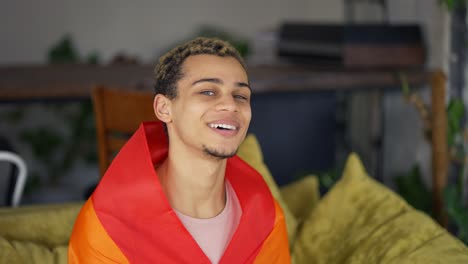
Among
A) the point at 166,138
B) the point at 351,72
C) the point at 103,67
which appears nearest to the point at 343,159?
the point at 351,72

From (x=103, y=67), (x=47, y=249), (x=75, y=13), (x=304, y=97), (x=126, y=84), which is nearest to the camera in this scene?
(x=47, y=249)

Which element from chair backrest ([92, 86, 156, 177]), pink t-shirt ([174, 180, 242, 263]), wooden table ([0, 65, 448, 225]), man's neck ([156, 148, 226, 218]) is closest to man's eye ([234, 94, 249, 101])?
man's neck ([156, 148, 226, 218])

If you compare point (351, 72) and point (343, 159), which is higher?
point (351, 72)

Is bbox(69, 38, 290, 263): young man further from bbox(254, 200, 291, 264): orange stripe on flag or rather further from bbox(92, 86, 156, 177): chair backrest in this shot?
bbox(92, 86, 156, 177): chair backrest

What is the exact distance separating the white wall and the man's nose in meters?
4.09

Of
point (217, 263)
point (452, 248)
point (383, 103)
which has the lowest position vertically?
point (383, 103)

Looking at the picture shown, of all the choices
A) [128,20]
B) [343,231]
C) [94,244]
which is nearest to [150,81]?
[343,231]

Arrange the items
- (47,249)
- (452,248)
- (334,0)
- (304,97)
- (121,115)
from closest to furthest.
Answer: (452,248) < (47,249) < (121,115) < (304,97) < (334,0)

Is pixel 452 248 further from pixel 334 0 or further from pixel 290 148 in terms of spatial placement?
pixel 334 0

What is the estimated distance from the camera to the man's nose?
1.22 metres

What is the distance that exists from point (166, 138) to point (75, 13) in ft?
13.4

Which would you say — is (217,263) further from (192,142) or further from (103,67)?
(103,67)

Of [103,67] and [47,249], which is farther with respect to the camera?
[103,67]

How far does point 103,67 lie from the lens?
3.51m
